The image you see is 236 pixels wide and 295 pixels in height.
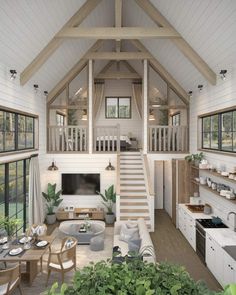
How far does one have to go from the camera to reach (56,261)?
5.63 m

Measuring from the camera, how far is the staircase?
27.8 ft

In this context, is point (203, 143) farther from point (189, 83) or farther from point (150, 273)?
point (150, 273)

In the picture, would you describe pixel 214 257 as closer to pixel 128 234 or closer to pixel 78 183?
pixel 128 234

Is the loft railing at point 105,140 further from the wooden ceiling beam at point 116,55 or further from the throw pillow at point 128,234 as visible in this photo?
the throw pillow at point 128,234

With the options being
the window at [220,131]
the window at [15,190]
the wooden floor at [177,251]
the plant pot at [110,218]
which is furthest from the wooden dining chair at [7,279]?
the window at [220,131]

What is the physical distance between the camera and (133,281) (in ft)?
4.78

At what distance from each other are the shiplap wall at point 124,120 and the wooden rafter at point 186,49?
6.41m

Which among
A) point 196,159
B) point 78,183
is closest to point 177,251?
point 196,159

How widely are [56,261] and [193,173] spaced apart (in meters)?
5.60

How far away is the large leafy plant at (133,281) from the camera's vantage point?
1.40 m

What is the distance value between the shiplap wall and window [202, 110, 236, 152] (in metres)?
5.39

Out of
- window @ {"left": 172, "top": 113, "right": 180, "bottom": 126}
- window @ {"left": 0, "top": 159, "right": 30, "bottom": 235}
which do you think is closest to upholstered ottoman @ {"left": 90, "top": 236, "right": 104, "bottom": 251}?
window @ {"left": 0, "top": 159, "right": 30, "bottom": 235}

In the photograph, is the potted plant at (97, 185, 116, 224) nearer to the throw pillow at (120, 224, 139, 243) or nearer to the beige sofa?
the beige sofa

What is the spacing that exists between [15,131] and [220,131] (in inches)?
237
